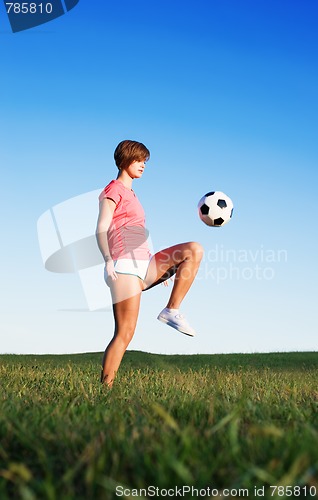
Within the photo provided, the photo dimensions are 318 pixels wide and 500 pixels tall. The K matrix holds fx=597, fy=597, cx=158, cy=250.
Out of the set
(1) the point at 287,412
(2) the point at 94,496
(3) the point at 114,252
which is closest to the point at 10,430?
(2) the point at 94,496

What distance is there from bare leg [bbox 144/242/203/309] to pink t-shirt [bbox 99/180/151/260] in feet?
0.58

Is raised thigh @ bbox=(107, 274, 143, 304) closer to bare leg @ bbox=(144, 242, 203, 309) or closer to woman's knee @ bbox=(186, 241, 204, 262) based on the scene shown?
bare leg @ bbox=(144, 242, 203, 309)

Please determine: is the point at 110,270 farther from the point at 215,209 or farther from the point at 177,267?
the point at 215,209

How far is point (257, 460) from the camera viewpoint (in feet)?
8.50

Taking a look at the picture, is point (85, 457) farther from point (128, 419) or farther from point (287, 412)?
point (287, 412)

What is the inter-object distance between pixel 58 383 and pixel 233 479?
17.6 ft

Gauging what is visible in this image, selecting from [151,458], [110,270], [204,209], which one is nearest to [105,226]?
[110,270]

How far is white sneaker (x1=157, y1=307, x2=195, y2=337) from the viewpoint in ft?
22.0

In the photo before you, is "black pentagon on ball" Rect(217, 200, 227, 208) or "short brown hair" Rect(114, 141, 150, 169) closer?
"short brown hair" Rect(114, 141, 150, 169)

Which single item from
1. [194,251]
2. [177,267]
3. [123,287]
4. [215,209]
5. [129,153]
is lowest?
[123,287]

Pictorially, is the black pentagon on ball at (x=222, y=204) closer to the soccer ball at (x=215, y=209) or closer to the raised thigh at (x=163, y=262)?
the soccer ball at (x=215, y=209)

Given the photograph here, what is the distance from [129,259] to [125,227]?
0.39m

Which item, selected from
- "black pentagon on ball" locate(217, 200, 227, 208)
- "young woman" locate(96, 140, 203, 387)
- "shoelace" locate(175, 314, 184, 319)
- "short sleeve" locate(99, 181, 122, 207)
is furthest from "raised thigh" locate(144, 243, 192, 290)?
"black pentagon on ball" locate(217, 200, 227, 208)

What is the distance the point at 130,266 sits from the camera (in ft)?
22.0
